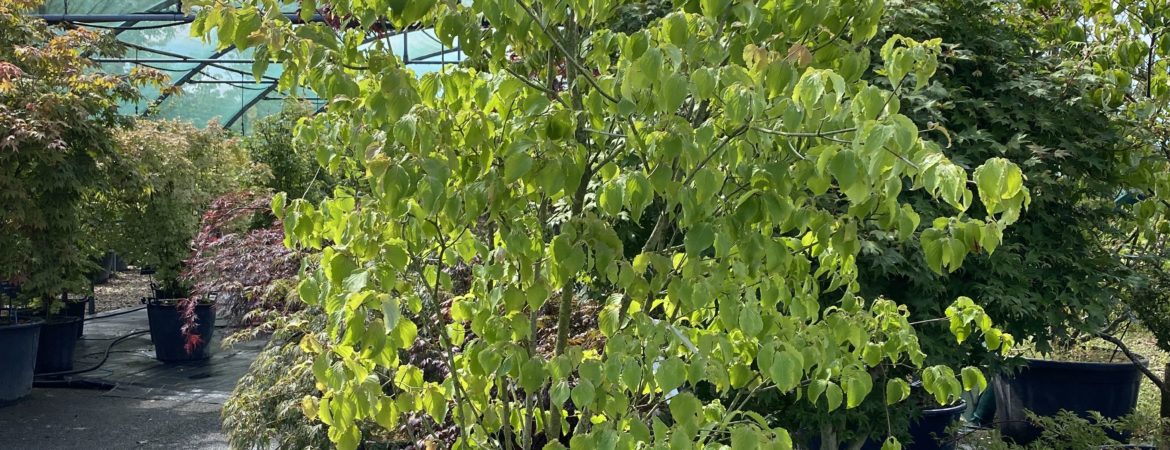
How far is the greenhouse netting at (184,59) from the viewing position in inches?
388

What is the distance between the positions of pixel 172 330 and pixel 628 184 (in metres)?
6.80

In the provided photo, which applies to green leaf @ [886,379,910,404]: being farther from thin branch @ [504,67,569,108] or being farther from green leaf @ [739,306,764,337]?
thin branch @ [504,67,569,108]

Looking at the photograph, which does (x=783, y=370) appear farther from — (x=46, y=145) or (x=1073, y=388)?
(x=46, y=145)

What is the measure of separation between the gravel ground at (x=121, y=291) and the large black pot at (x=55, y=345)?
384cm

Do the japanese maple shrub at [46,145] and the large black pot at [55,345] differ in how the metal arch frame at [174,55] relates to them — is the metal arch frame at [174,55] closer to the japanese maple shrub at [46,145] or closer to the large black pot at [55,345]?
the japanese maple shrub at [46,145]

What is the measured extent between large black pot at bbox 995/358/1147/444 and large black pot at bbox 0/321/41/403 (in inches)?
230

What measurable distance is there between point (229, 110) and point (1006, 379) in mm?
14941

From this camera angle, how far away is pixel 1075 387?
15.6ft

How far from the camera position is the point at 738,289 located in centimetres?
161

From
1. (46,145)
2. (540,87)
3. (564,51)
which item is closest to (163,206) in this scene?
(46,145)

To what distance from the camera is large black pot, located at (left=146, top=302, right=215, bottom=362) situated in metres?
7.22

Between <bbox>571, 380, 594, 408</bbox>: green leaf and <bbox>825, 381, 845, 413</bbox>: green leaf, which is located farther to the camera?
<bbox>825, 381, 845, 413</bbox>: green leaf

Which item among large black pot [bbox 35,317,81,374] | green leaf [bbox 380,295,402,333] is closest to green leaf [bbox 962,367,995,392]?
green leaf [bbox 380,295,402,333]

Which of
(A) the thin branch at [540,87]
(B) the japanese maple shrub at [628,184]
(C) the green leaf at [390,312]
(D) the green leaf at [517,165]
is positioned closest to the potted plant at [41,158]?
(B) the japanese maple shrub at [628,184]
